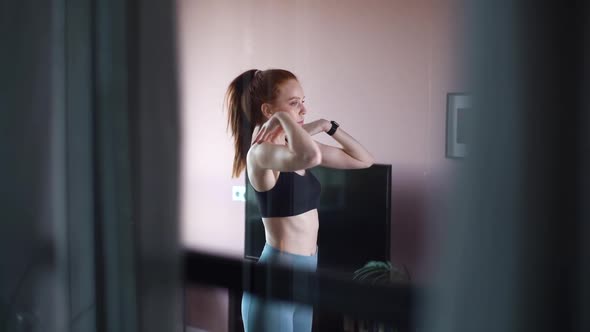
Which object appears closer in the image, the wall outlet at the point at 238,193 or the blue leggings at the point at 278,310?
the blue leggings at the point at 278,310

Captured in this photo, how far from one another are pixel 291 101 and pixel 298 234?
30 cm

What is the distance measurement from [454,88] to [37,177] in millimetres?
856

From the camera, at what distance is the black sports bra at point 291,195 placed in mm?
1036

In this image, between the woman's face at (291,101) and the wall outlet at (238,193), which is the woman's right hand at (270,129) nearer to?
the woman's face at (291,101)

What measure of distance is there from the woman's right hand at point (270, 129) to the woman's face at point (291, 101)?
0.02 m

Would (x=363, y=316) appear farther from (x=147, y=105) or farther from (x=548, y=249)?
(x=147, y=105)

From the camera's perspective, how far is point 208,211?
1122 mm

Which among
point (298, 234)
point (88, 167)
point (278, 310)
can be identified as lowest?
point (278, 310)

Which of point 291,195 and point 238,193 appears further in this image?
point 238,193

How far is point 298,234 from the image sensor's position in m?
1.07

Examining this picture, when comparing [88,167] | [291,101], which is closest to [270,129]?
[291,101]

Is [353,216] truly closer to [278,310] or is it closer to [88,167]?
[278,310]

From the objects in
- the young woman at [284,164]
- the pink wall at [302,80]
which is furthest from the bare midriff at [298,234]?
the pink wall at [302,80]

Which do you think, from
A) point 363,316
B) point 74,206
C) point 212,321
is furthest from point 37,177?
point 363,316
